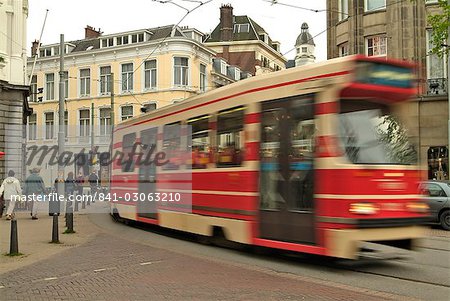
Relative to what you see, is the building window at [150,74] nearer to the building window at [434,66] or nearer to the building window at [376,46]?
the building window at [376,46]

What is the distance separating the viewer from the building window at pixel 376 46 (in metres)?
30.2

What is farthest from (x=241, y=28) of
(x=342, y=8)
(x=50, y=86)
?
(x=342, y=8)

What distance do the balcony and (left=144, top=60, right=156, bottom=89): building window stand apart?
81.1ft

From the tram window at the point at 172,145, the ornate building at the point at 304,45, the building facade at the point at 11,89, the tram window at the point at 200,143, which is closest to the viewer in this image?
the tram window at the point at 200,143

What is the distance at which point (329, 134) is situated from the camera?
8430 millimetres

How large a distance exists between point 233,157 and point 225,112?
1006 mm

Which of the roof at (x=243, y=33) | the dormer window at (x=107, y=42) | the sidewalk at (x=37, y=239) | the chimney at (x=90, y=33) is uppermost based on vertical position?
the roof at (x=243, y=33)

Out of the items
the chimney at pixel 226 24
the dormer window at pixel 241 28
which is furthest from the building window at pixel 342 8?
the dormer window at pixel 241 28

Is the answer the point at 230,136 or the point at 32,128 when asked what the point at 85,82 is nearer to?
the point at 32,128

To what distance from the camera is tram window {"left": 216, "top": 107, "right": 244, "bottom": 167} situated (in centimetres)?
1031

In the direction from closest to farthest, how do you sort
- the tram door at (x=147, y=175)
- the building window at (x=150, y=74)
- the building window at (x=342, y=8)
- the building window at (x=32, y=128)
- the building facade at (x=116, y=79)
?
the tram door at (x=147, y=175), the building window at (x=342, y=8), the building facade at (x=116, y=79), the building window at (x=150, y=74), the building window at (x=32, y=128)

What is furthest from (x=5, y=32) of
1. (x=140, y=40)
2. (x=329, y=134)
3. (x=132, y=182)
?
(x=329, y=134)

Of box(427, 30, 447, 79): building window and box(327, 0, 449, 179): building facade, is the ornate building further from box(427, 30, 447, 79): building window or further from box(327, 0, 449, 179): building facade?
box(427, 30, 447, 79): building window

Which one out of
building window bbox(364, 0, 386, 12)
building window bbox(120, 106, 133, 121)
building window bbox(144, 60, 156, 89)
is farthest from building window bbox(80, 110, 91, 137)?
building window bbox(364, 0, 386, 12)
